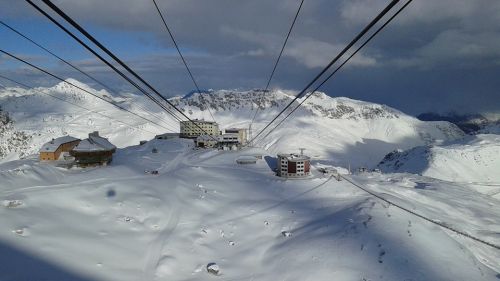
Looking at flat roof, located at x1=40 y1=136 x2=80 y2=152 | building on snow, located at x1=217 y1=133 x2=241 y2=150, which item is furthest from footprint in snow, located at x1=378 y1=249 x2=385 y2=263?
building on snow, located at x1=217 y1=133 x2=241 y2=150

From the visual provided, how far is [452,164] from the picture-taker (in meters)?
175

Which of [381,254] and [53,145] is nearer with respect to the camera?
[381,254]

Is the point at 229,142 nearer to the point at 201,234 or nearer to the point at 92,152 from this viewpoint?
the point at 92,152

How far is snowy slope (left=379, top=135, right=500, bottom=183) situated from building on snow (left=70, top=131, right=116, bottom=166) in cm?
15161

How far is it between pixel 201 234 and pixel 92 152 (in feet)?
80.7

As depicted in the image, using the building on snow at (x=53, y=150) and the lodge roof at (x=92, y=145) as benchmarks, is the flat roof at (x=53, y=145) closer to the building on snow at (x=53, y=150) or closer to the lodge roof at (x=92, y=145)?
the building on snow at (x=53, y=150)

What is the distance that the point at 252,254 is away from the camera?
29266mm

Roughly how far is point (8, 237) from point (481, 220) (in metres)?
64.9

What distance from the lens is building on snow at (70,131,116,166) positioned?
152 feet

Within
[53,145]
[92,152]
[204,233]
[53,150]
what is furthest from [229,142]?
[204,233]

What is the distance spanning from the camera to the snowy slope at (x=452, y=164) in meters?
168

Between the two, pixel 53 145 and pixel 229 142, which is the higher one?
pixel 229 142

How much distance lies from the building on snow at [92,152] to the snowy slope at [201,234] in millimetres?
2513

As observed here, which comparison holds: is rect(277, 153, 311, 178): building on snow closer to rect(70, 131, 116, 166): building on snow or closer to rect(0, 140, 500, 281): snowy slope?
rect(0, 140, 500, 281): snowy slope
